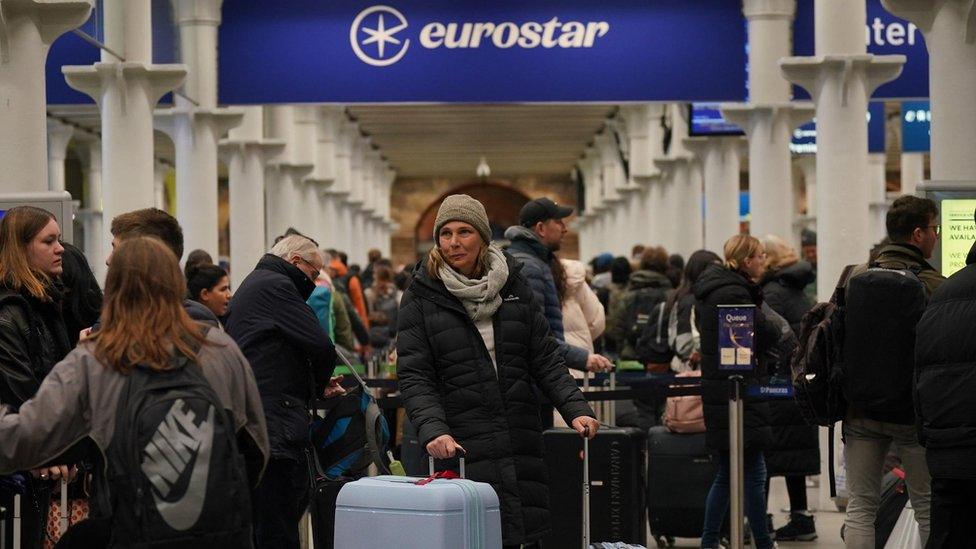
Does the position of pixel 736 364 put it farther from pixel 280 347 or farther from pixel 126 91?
pixel 126 91

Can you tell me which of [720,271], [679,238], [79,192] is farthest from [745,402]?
[79,192]

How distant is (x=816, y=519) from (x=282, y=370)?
588 cm

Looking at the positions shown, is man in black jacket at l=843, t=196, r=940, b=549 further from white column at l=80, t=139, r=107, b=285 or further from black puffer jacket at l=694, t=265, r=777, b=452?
white column at l=80, t=139, r=107, b=285

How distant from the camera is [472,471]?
6312 mm

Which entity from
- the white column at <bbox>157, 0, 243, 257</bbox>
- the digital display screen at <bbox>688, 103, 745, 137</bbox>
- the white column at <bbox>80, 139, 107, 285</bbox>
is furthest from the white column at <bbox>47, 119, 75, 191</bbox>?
the digital display screen at <bbox>688, 103, 745, 137</bbox>

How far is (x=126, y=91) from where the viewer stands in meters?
14.9

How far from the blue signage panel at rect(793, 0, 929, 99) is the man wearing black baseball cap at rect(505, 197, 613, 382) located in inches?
328

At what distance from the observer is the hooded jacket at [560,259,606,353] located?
381 inches

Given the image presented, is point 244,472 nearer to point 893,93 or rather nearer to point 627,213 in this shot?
point 893,93

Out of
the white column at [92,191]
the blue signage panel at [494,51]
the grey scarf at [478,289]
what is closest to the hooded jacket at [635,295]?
the blue signage panel at [494,51]

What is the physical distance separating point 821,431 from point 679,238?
16.6m

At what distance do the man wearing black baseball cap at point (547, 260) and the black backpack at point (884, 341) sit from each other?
1.39 m

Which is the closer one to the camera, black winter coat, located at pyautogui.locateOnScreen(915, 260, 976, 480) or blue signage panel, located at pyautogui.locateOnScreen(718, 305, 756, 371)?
black winter coat, located at pyautogui.locateOnScreen(915, 260, 976, 480)

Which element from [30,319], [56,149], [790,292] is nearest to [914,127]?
[56,149]
